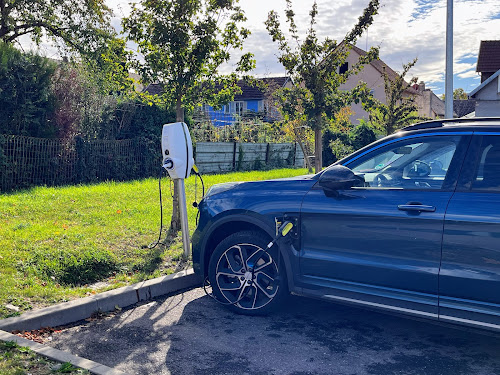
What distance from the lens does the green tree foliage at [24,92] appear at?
1262cm

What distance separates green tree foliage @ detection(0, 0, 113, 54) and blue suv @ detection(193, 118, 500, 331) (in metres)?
20.7

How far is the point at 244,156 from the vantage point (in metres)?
21.8

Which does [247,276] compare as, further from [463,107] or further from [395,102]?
[463,107]

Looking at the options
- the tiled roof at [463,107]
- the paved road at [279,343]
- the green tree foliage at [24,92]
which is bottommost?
the paved road at [279,343]

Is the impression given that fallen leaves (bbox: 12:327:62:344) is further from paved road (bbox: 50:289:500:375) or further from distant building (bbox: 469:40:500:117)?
distant building (bbox: 469:40:500:117)

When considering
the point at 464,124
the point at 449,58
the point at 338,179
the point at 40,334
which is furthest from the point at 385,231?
the point at 449,58

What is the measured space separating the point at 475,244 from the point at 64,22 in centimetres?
2361

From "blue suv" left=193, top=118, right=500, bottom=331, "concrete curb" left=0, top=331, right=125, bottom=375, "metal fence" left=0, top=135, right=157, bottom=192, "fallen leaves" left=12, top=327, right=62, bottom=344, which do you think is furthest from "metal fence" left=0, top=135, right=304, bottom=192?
"concrete curb" left=0, top=331, right=125, bottom=375

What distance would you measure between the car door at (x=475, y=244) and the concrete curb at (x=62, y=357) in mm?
2370

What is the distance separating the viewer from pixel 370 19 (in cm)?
971

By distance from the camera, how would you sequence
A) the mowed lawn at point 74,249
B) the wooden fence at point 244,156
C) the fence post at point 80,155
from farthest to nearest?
the wooden fence at point 244,156 → the fence post at point 80,155 → the mowed lawn at point 74,249

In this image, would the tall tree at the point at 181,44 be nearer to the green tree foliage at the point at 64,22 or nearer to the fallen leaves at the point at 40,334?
the fallen leaves at the point at 40,334

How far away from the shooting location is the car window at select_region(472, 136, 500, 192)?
378 cm

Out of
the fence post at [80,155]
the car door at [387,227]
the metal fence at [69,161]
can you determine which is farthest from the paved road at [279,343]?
the fence post at [80,155]
